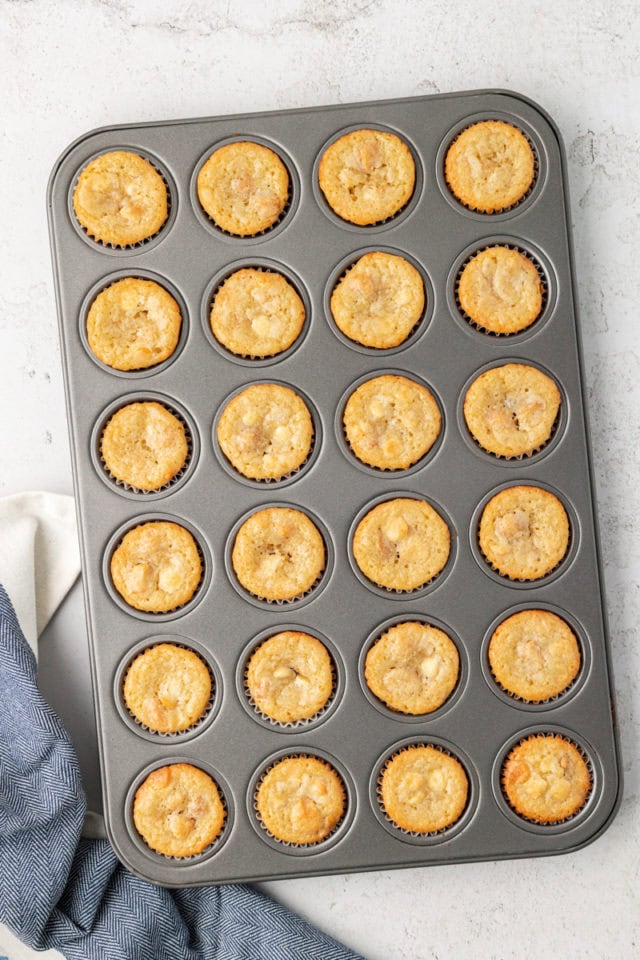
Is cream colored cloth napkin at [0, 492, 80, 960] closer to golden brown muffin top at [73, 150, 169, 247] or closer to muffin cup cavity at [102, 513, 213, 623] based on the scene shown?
muffin cup cavity at [102, 513, 213, 623]

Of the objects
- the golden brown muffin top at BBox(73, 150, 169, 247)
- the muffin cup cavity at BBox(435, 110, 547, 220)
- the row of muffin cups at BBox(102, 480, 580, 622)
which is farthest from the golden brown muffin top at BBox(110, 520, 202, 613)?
the muffin cup cavity at BBox(435, 110, 547, 220)

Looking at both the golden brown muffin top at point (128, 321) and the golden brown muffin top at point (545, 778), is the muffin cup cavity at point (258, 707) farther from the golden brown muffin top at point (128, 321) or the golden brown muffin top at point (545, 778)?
the golden brown muffin top at point (128, 321)

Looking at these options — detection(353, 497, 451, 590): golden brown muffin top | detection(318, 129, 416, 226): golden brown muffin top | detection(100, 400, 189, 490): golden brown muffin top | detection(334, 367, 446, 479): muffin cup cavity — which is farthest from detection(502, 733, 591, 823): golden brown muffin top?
detection(318, 129, 416, 226): golden brown muffin top

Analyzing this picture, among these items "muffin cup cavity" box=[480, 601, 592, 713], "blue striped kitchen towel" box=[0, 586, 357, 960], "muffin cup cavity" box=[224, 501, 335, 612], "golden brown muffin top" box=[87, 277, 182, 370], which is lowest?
"blue striped kitchen towel" box=[0, 586, 357, 960]

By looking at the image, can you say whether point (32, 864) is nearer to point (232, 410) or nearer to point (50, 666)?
point (50, 666)

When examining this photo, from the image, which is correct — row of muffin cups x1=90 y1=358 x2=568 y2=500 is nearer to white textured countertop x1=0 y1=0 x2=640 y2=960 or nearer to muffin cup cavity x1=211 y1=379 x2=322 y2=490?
muffin cup cavity x1=211 y1=379 x2=322 y2=490

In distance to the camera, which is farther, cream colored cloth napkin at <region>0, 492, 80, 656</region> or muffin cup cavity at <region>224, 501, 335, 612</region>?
cream colored cloth napkin at <region>0, 492, 80, 656</region>

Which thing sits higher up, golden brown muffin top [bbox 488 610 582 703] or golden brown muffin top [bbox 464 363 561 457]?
golden brown muffin top [bbox 464 363 561 457]
